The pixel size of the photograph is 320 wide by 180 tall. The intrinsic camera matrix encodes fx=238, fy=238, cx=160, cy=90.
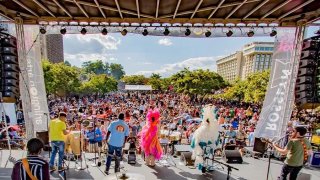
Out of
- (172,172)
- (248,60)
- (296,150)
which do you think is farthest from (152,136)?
(248,60)

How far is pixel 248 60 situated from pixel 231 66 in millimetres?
19683

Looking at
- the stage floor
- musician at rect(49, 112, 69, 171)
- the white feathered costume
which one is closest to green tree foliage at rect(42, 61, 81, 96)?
the stage floor

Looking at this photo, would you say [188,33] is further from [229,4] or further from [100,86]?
[100,86]

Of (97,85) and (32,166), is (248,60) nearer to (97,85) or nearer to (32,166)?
(97,85)

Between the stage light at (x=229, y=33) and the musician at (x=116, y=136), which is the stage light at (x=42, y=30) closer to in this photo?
the musician at (x=116, y=136)

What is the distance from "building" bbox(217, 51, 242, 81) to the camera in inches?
4683

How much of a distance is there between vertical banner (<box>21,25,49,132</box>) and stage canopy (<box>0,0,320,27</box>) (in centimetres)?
47

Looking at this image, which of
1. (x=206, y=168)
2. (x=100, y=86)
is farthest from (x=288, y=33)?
(x=100, y=86)

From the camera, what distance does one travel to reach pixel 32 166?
2.78 metres

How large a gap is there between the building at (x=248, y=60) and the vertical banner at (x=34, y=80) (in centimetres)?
9606

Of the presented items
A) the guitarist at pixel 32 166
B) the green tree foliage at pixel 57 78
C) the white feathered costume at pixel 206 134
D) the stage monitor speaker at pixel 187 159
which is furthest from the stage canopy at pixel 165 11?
the green tree foliage at pixel 57 78

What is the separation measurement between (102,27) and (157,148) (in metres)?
4.63

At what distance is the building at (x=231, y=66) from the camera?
11894 centimetres

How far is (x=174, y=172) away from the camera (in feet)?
20.5
